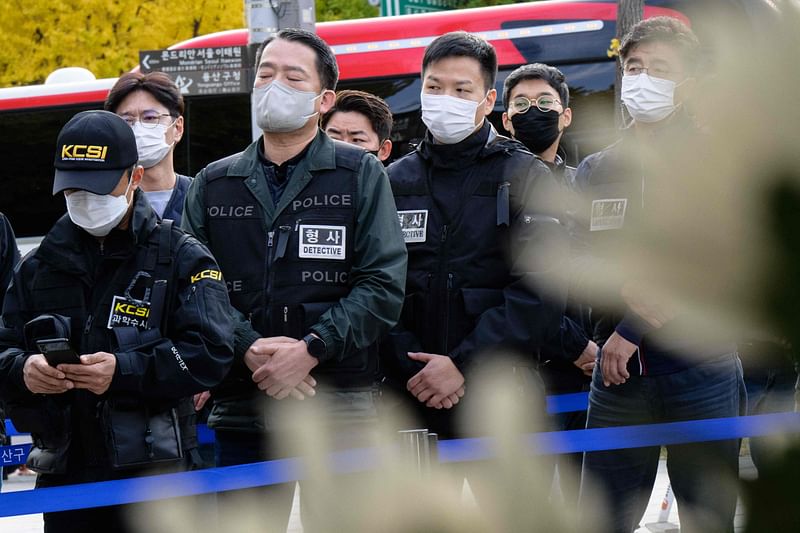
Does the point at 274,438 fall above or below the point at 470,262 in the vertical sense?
below

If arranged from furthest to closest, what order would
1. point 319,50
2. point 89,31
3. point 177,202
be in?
point 89,31, point 177,202, point 319,50

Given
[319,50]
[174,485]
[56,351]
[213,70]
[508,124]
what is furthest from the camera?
[213,70]

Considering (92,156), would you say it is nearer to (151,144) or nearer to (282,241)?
(282,241)

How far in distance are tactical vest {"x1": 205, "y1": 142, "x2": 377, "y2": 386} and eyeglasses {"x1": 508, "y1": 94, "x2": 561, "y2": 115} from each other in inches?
62.3

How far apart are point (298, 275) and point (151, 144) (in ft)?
4.63

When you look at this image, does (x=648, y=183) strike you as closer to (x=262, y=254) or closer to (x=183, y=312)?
(x=183, y=312)

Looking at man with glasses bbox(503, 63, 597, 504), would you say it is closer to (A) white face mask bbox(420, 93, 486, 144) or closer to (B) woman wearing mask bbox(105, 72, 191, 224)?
(A) white face mask bbox(420, 93, 486, 144)

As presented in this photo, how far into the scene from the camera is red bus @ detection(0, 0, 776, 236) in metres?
10.6

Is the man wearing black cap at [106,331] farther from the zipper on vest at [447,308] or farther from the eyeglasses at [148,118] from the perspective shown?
the eyeglasses at [148,118]

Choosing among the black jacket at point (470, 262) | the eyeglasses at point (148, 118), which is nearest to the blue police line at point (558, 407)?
the black jacket at point (470, 262)

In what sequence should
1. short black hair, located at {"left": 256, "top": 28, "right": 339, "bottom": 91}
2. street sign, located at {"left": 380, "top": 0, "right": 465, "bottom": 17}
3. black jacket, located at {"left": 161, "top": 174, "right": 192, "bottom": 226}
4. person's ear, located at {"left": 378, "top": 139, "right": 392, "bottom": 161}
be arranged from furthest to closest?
street sign, located at {"left": 380, "top": 0, "right": 465, "bottom": 17} < person's ear, located at {"left": 378, "top": 139, "right": 392, "bottom": 161} < black jacket, located at {"left": 161, "top": 174, "right": 192, "bottom": 226} < short black hair, located at {"left": 256, "top": 28, "right": 339, "bottom": 91}

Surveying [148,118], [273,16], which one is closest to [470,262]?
[148,118]

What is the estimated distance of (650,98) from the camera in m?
3.64

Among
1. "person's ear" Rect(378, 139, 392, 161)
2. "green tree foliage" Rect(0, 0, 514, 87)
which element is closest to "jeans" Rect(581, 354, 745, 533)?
"person's ear" Rect(378, 139, 392, 161)
